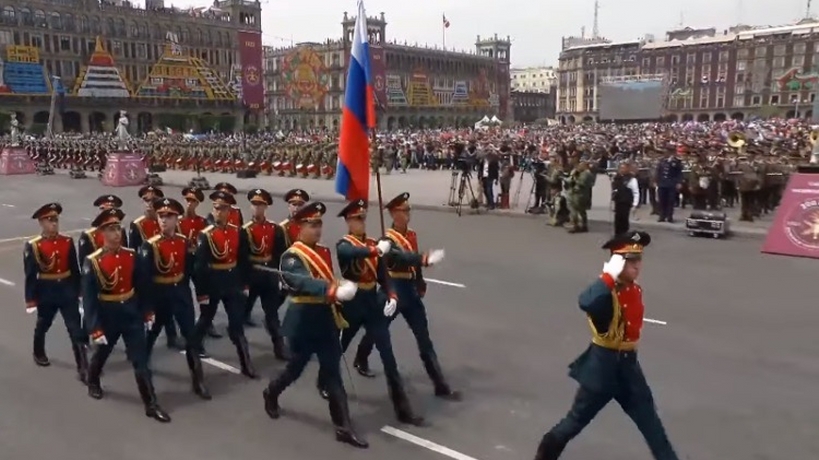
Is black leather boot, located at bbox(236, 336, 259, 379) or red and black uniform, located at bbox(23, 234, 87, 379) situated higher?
red and black uniform, located at bbox(23, 234, 87, 379)

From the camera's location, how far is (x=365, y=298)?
5.60 metres

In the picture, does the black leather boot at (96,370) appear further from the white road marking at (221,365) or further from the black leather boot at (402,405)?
the black leather boot at (402,405)

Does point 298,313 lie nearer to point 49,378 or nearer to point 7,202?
point 49,378

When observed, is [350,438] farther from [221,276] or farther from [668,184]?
[668,184]

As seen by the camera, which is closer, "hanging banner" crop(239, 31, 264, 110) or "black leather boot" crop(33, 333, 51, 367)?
"black leather boot" crop(33, 333, 51, 367)

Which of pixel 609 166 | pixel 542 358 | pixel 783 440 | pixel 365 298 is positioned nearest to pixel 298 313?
pixel 365 298

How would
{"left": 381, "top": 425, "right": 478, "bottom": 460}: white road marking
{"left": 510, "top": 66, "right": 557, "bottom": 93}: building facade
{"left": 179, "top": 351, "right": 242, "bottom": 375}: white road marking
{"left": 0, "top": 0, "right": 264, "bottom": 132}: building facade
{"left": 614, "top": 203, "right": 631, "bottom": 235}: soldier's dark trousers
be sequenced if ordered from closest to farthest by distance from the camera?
{"left": 381, "top": 425, "right": 478, "bottom": 460}: white road marking → {"left": 179, "top": 351, "right": 242, "bottom": 375}: white road marking → {"left": 614, "top": 203, "right": 631, "bottom": 235}: soldier's dark trousers → {"left": 0, "top": 0, "right": 264, "bottom": 132}: building facade → {"left": 510, "top": 66, "right": 557, "bottom": 93}: building facade

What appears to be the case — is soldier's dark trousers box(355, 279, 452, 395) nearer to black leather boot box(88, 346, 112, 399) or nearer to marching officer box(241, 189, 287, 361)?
marching officer box(241, 189, 287, 361)

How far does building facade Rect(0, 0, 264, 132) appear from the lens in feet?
207

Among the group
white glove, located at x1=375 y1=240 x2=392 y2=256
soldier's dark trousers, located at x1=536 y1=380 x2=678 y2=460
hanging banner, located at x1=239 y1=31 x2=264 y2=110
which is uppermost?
hanging banner, located at x1=239 y1=31 x2=264 y2=110

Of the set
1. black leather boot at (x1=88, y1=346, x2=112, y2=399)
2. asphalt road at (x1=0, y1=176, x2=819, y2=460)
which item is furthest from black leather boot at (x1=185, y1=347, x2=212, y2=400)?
black leather boot at (x1=88, y1=346, x2=112, y2=399)

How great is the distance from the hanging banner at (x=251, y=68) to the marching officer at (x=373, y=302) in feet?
100

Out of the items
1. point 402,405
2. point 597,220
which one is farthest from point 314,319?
point 597,220

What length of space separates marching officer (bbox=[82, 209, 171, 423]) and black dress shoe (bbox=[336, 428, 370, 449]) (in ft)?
4.94
